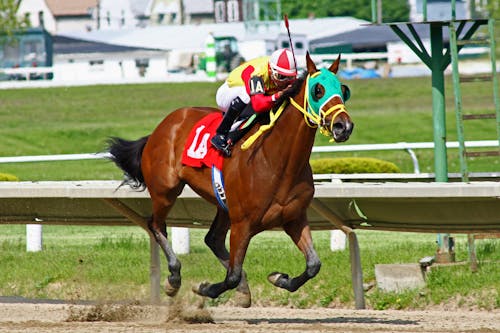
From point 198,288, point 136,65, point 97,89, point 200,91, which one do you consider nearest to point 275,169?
point 198,288

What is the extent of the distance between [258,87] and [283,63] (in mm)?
203

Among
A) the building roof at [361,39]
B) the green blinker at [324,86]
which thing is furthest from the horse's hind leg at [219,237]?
the building roof at [361,39]

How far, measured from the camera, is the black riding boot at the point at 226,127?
6.61 meters

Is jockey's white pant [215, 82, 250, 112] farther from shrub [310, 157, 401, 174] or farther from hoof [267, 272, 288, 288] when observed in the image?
shrub [310, 157, 401, 174]

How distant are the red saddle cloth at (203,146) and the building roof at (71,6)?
7824 cm

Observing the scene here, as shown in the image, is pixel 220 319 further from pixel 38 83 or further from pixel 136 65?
pixel 136 65

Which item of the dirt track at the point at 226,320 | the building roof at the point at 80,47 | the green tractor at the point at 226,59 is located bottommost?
the building roof at the point at 80,47

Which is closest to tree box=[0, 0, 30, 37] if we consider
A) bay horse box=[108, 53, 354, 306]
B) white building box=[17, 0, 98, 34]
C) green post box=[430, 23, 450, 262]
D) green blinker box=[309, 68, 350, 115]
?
green post box=[430, 23, 450, 262]

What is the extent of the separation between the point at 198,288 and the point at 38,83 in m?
29.0

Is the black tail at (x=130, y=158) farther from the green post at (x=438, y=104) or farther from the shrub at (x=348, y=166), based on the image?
the shrub at (x=348, y=166)

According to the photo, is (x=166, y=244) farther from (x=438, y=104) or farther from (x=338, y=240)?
(x=438, y=104)

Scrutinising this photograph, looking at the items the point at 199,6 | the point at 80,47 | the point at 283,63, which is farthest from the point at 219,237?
the point at 199,6

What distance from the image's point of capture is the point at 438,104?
30.2 feet

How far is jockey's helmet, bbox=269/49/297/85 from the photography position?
642 cm
